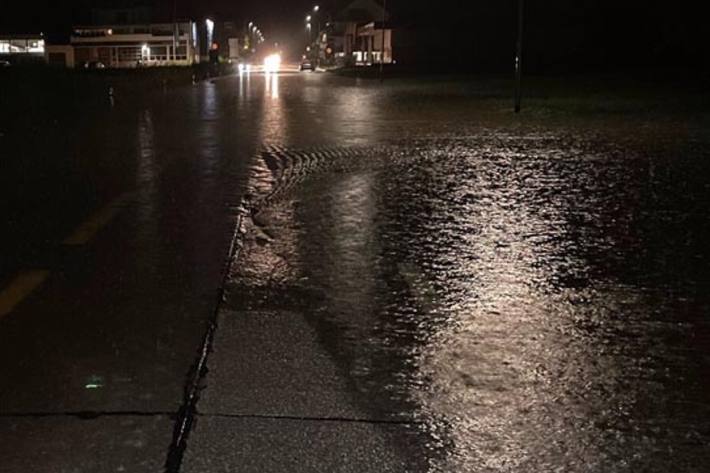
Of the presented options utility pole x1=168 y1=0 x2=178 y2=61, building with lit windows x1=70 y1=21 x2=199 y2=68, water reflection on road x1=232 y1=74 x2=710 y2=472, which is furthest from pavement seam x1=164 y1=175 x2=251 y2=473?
utility pole x1=168 y1=0 x2=178 y2=61

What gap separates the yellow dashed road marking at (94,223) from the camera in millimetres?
8450

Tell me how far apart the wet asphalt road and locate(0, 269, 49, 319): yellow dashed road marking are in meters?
0.03

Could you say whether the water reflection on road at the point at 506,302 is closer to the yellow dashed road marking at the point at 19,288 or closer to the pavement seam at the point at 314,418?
the pavement seam at the point at 314,418

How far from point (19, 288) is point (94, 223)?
8.43ft

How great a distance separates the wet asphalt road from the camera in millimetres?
4121

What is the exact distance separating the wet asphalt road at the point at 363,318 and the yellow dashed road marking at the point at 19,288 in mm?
28

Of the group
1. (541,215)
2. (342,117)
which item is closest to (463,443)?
(541,215)

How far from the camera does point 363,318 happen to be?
605 cm

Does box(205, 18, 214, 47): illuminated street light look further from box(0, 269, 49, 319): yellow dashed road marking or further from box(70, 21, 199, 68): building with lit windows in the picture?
box(0, 269, 49, 319): yellow dashed road marking

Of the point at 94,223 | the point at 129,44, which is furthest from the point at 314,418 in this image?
the point at 129,44

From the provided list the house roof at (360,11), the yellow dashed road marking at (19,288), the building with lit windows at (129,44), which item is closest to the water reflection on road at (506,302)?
the yellow dashed road marking at (19,288)

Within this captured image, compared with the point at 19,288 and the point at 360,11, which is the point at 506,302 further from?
the point at 360,11

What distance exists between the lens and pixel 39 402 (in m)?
4.51

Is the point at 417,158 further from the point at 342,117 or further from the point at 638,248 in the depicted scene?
the point at 342,117
